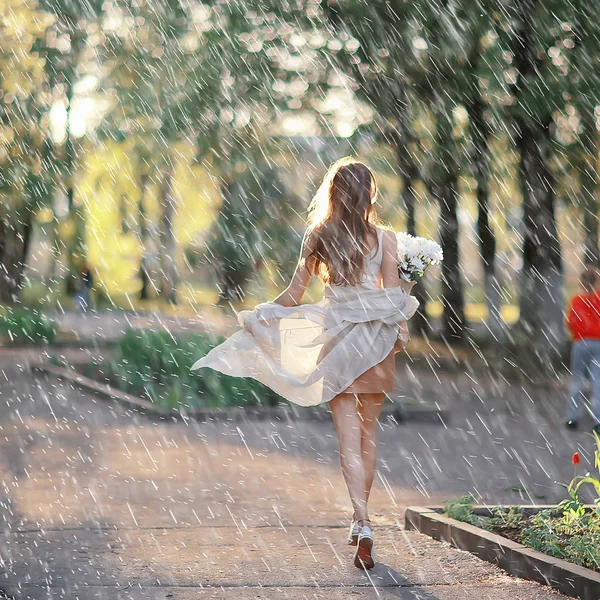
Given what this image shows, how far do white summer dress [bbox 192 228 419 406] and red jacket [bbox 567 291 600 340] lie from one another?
7102 millimetres

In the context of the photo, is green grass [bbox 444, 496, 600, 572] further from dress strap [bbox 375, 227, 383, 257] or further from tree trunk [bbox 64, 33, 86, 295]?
tree trunk [bbox 64, 33, 86, 295]

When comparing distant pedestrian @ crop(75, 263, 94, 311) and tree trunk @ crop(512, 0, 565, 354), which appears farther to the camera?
distant pedestrian @ crop(75, 263, 94, 311)

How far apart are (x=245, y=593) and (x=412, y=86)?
16.2 meters

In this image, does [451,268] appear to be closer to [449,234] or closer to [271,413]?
[449,234]

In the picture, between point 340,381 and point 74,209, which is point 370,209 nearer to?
point 340,381

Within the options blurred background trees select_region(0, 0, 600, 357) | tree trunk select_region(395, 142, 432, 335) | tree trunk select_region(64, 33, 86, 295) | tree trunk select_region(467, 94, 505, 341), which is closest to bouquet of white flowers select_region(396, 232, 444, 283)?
blurred background trees select_region(0, 0, 600, 357)

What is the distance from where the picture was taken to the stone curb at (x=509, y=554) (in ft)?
17.6

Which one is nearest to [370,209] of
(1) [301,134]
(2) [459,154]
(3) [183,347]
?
(3) [183,347]

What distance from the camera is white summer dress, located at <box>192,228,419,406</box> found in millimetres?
6277

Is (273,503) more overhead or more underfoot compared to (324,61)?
more overhead

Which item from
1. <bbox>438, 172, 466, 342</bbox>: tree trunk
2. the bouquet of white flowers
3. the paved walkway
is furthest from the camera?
<bbox>438, 172, 466, 342</bbox>: tree trunk

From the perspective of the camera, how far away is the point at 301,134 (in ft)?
81.5

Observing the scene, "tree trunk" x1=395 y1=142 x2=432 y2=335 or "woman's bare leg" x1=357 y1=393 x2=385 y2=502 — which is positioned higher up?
"woman's bare leg" x1=357 y1=393 x2=385 y2=502

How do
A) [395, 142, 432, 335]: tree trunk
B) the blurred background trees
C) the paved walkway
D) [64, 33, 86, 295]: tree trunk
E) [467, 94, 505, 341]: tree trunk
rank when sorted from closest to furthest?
the paved walkway, the blurred background trees, [467, 94, 505, 341]: tree trunk, [395, 142, 432, 335]: tree trunk, [64, 33, 86, 295]: tree trunk
